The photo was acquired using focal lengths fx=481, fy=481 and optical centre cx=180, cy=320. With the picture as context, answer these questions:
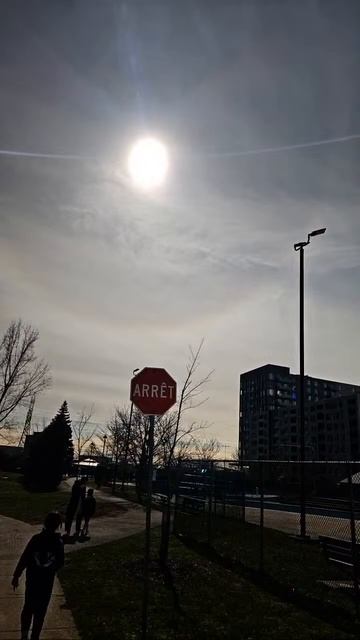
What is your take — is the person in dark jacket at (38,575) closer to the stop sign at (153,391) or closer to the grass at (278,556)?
the stop sign at (153,391)

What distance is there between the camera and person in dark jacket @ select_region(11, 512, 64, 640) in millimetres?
5410

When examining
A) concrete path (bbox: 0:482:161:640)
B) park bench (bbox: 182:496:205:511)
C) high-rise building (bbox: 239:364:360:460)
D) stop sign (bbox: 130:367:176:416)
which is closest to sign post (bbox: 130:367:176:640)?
stop sign (bbox: 130:367:176:416)

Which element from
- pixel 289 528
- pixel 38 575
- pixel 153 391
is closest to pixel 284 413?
pixel 289 528

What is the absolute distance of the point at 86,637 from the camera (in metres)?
5.84

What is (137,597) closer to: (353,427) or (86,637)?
(86,637)

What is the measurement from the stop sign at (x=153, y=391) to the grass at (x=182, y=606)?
2.79 m

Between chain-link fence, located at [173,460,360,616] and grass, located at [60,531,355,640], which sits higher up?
chain-link fence, located at [173,460,360,616]

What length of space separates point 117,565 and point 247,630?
4368mm

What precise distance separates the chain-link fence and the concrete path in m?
2.16

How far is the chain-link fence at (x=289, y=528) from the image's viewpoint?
884cm

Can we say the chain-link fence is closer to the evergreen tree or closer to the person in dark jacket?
the person in dark jacket

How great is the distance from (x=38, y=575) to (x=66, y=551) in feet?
22.4

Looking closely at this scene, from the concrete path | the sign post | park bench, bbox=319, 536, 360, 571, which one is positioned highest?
the sign post

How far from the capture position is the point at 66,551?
11.6 m
